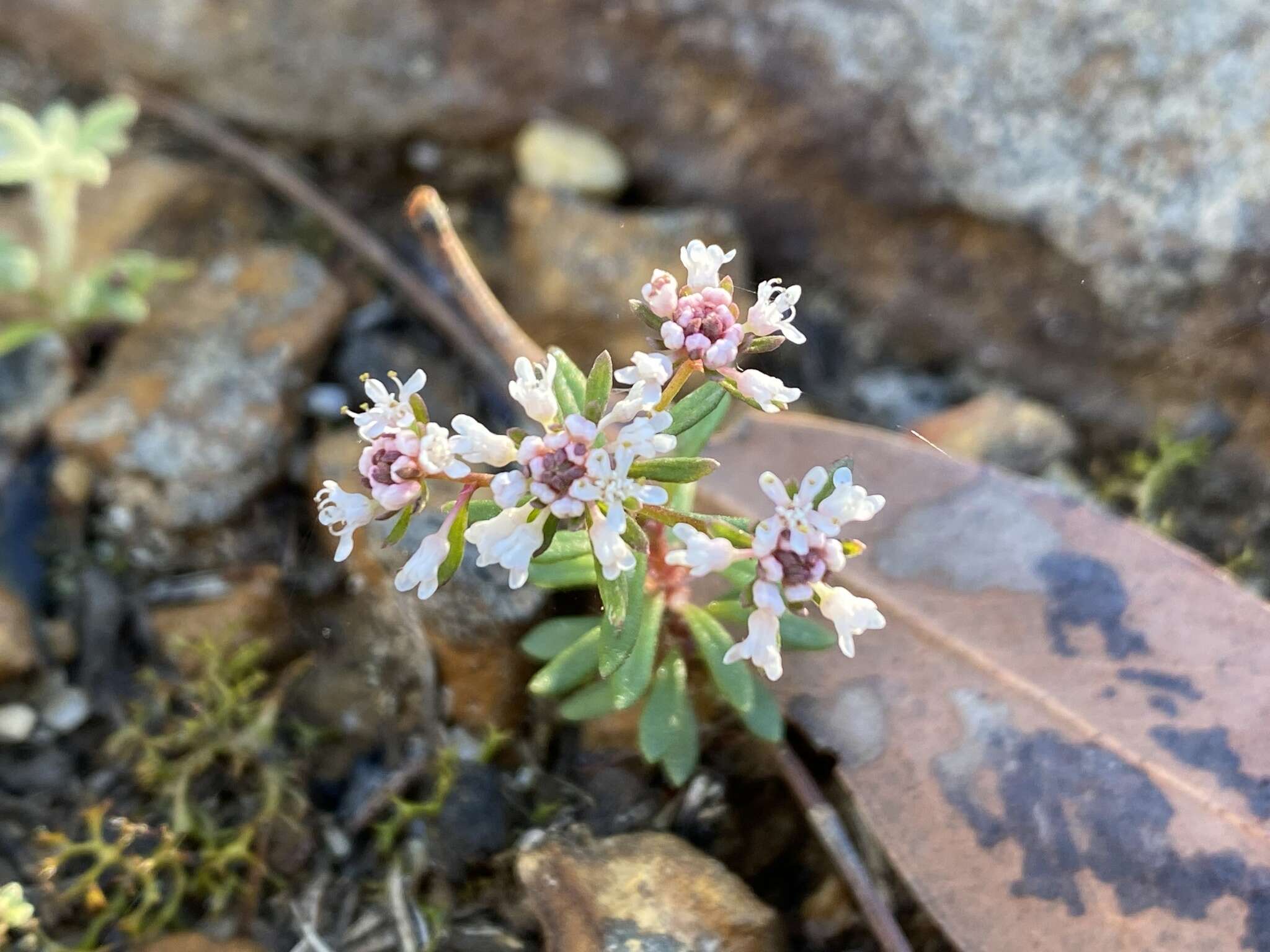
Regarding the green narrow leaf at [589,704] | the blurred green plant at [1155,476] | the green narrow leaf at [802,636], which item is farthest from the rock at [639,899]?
the blurred green plant at [1155,476]

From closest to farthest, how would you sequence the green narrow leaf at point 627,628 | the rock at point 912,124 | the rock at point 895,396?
the green narrow leaf at point 627,628, the rock at point 912,124, the rock at point 895,396

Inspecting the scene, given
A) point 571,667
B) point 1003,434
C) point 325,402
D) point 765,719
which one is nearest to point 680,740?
point 765,719

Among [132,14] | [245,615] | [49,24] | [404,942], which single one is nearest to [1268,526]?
[404,942]

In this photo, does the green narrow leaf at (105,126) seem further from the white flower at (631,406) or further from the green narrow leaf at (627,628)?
the green narrow leaf at (627,628)

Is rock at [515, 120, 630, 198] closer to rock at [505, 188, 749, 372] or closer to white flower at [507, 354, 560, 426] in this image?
rock at [505, 188, 749, 372]

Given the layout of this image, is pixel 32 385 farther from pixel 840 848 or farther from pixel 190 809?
pixel 840 848

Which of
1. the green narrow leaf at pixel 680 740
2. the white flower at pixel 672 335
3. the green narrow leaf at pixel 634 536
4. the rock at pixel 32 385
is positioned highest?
the rock at pixel 32 385
